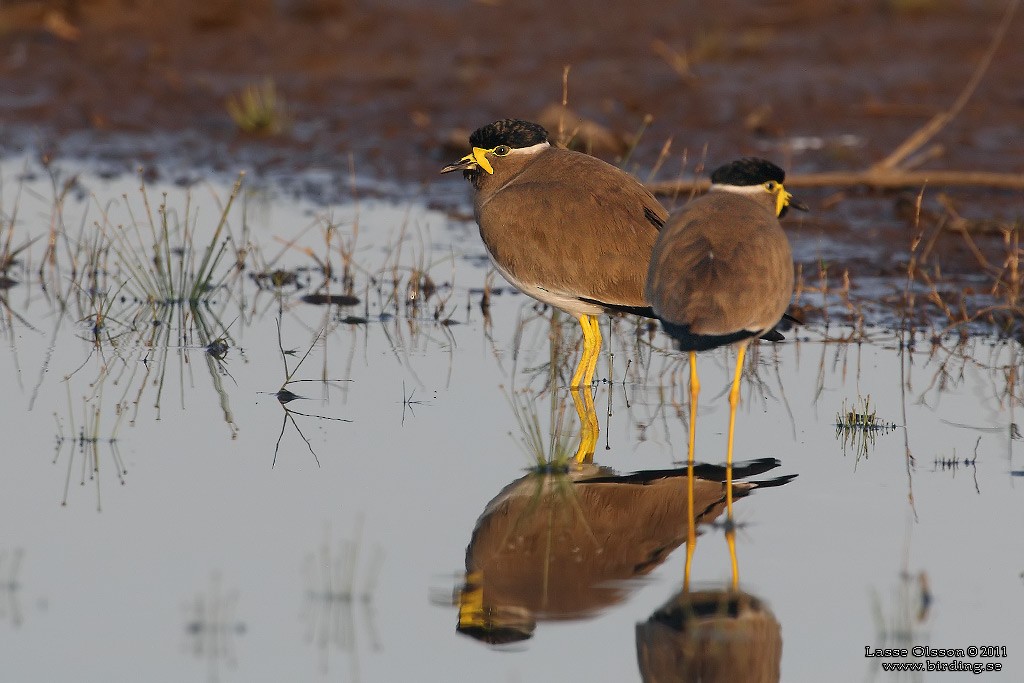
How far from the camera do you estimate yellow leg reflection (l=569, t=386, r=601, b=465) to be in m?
5.70

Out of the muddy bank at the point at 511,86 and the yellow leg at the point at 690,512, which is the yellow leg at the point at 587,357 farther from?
the muddy bank at the point at 511,86

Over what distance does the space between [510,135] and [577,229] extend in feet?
2.65

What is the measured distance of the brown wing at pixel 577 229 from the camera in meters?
6.09

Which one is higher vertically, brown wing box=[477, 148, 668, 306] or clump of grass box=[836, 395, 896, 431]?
brown wing box=[477, 148, 668, 306]

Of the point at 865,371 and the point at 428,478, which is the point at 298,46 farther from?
the point at 428,478

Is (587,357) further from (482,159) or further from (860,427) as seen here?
(860,427)

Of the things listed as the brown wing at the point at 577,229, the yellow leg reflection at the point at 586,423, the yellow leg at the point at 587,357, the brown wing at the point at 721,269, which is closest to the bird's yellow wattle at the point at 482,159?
the brown wing at the point at 577,229

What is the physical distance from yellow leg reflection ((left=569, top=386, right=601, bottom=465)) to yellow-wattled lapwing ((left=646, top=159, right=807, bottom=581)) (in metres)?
0.46

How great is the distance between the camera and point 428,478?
533 centimetres

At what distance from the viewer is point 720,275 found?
5.07m

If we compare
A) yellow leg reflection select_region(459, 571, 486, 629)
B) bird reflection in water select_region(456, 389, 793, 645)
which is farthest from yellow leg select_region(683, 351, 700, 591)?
yellow leg reflection select_region(459, 571, 486, 629)

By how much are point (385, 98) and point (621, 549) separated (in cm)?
887

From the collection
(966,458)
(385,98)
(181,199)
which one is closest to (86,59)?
(385,98)

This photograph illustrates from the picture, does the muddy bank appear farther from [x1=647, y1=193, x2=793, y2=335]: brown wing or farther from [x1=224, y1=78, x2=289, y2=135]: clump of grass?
[x1=647, y1=193, x2=793, y2=335]: brown wing
